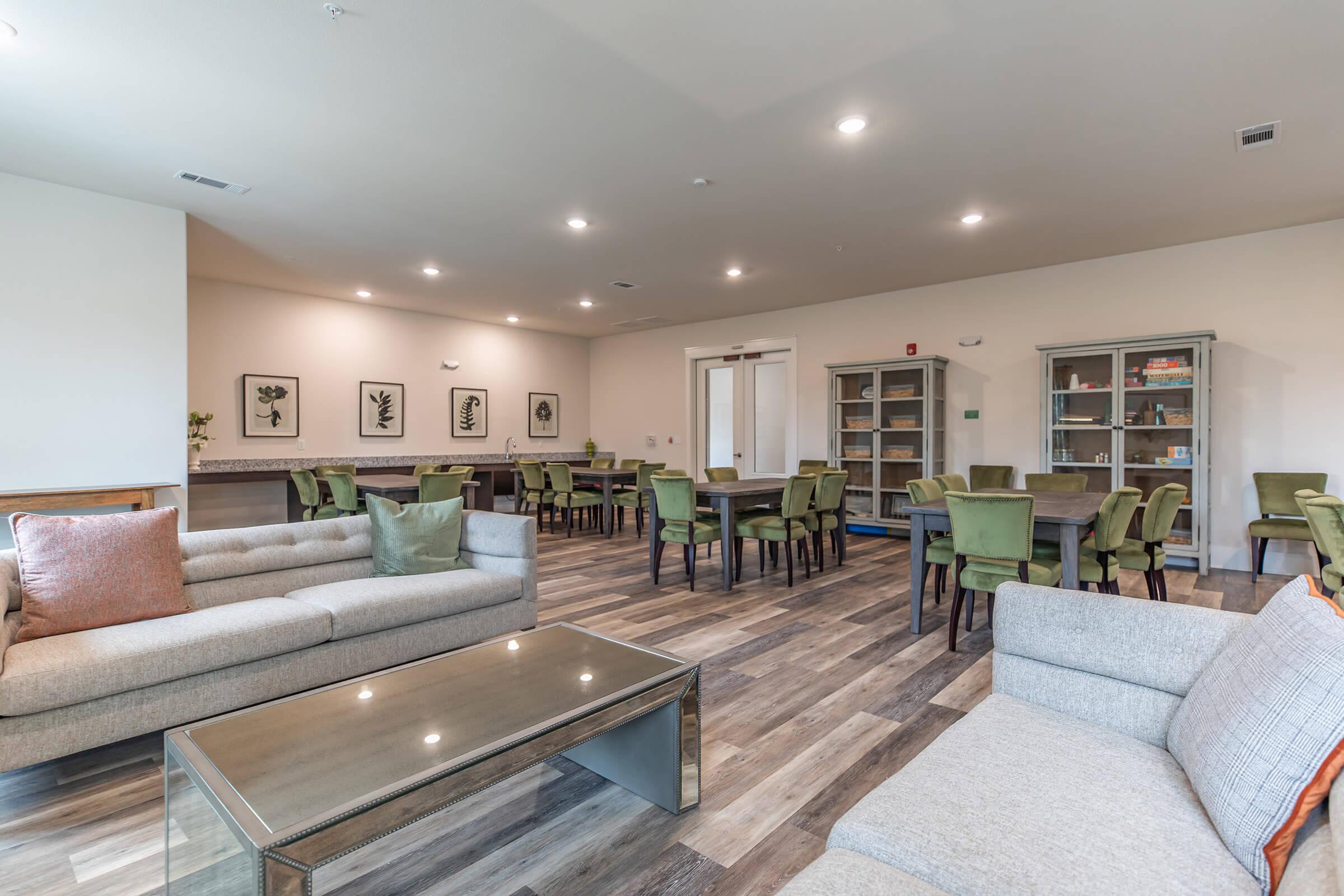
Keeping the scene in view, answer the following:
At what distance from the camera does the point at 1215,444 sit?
5.42 metres

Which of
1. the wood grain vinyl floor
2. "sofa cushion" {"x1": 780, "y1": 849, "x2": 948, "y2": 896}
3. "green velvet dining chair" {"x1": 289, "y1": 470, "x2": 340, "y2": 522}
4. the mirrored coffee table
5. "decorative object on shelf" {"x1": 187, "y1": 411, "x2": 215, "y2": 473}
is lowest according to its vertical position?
the wood grain vinyl floor

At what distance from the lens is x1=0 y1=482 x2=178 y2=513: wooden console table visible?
399 centimetres

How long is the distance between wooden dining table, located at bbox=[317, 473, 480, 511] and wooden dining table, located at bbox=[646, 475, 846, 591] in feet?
5.68

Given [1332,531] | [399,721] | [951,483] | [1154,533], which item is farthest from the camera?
[951,483]

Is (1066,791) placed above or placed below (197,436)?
below

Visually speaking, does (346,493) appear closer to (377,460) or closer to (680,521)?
(377,460)

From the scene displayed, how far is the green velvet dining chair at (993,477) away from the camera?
21.0ft

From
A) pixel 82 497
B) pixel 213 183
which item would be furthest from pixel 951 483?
pixel 82 497

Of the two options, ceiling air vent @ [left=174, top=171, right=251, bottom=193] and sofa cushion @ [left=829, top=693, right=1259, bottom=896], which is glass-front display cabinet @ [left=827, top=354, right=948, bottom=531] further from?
ceiling air vent @ [left=174, top=171, right=251, bottom=193]

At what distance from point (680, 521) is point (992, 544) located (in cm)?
218

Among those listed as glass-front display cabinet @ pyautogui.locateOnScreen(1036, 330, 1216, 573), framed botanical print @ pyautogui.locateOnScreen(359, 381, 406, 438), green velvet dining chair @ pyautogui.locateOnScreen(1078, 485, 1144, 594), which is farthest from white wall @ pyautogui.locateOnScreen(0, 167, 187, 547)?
glass-front display cabinet @ pyautogui.locateOnScreen(1036, 330, 1216, 573)

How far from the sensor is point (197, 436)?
645 cm

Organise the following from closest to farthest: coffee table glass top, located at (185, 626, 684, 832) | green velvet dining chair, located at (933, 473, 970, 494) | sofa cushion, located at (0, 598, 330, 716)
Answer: coffee table glass top, located at (185, 626, 684, 832) → sofa cushion, located at (0, 598, 330, 716) → green velvet dining chair, located at (933, 473, 970, 494)

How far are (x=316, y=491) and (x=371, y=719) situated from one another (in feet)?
16.5
